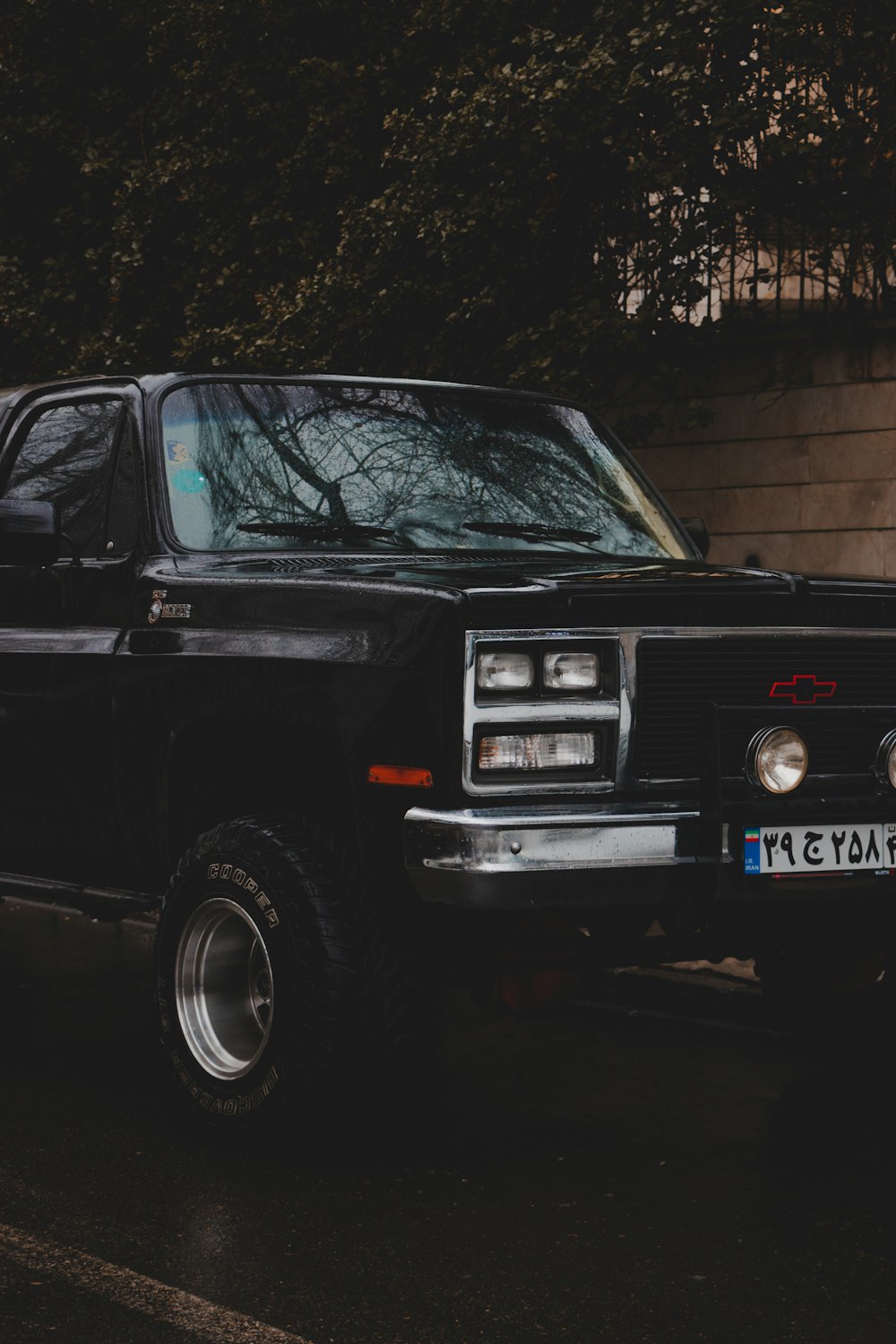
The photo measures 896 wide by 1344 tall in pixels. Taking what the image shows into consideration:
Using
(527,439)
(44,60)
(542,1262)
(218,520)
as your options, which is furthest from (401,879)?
(44,60)

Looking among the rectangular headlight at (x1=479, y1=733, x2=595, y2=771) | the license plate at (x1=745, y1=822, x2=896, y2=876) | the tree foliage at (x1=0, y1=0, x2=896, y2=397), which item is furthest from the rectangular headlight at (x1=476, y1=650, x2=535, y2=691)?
the tree foliage at (x1=0, y1=0, x2=896, y2=397)

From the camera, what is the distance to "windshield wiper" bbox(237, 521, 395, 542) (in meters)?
5.96

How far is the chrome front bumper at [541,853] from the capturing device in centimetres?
468

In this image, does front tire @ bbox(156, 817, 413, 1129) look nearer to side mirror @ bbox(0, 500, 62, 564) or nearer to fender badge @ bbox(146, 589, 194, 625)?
fender badge @ bbox(146, 589, 194, 625)

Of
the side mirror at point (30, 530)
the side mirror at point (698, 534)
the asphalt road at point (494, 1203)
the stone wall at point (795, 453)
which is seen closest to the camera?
the asphalt road at point (494, 1203)

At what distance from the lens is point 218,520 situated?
5.96 m

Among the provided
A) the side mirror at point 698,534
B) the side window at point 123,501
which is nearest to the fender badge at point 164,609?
the side window at point 123,501

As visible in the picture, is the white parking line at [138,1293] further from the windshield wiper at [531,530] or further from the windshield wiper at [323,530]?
the windshield wiper at [531,530]

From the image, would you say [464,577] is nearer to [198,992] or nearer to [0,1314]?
[198,992]

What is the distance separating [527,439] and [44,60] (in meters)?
9.16

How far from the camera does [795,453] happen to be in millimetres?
12328

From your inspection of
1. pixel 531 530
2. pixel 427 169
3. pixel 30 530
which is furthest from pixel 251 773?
pixel 427 169

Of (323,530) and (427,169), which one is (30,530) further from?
(427,169)

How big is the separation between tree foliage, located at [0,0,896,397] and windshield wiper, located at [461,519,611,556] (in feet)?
14.9
